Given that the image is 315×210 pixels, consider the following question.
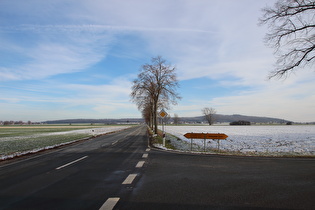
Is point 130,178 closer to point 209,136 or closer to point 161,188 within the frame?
point 161,188

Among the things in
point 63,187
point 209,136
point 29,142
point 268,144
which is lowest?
point 29,142

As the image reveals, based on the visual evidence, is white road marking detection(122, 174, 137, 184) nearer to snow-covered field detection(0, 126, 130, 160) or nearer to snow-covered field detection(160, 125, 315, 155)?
snow-covered field detection(0, 126, 130, 160)

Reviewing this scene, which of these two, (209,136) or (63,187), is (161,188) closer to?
(63,187)

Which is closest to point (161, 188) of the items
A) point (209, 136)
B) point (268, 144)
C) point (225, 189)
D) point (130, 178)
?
point (130, 178)

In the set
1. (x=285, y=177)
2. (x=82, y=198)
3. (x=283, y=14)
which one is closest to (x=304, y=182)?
(x=285, y=177)

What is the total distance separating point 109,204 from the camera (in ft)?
14.2

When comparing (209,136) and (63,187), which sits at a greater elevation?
(209,136)

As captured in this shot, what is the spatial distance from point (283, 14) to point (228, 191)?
14200 mm

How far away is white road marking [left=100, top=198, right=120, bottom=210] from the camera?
4.16m

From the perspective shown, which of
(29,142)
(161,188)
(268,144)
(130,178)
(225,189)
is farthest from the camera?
(29,142)

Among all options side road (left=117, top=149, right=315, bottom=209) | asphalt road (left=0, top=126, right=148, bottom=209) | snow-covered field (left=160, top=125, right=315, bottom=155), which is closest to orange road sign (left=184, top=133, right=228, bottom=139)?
snow-covered field (left=160, top=125, right=315, bottom=155)

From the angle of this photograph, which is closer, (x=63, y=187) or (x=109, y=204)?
(x=109, y=204)

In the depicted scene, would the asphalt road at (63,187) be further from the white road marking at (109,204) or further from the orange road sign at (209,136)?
the orange road sign at (209,136)

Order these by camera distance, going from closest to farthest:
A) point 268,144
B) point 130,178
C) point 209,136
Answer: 1. point 130,178
2. point 209,136
3. point 268,144
